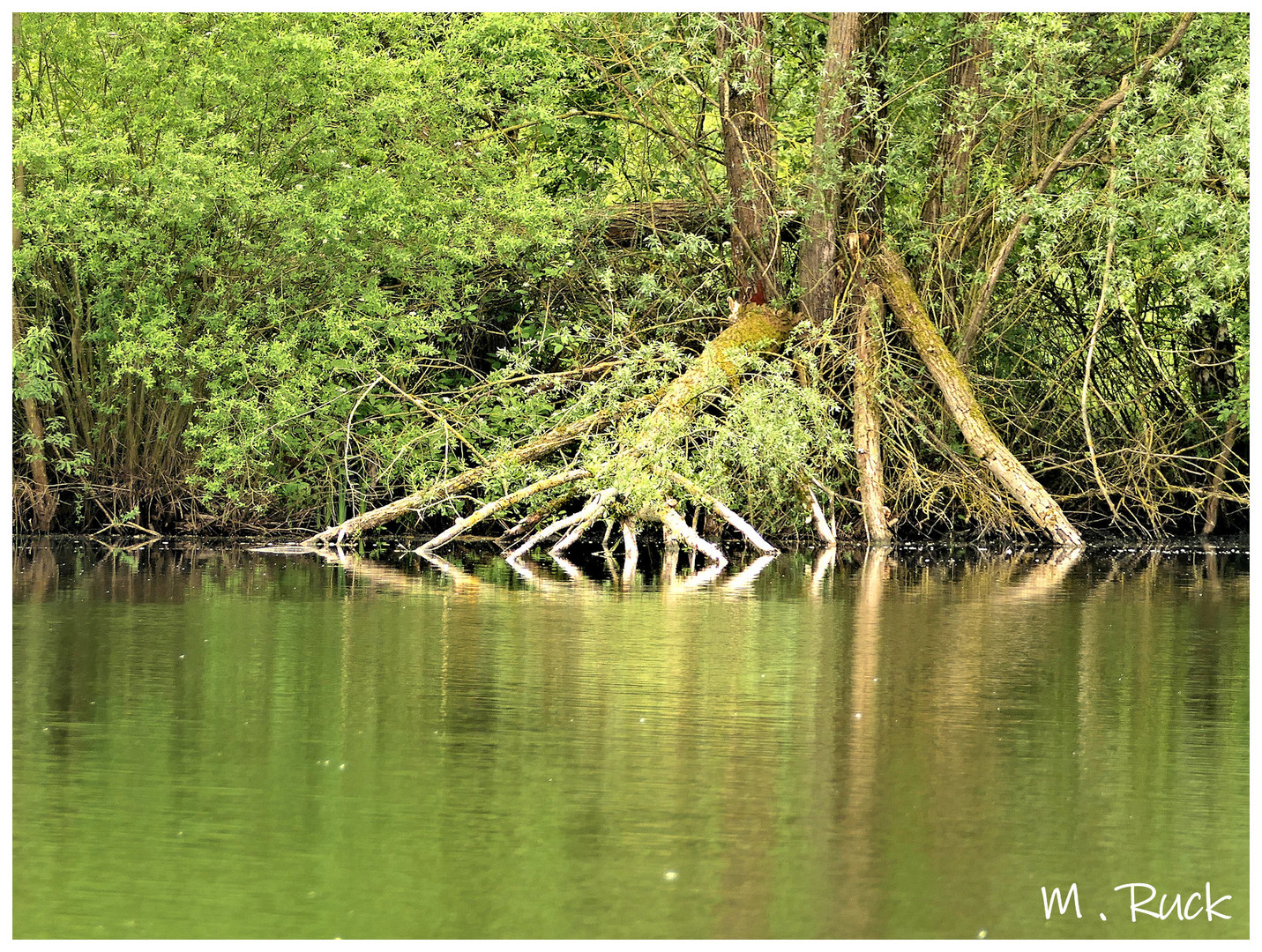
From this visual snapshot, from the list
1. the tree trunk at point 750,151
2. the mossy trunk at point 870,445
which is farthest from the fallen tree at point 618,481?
the tree trunk at point 750,151

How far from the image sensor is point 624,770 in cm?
793

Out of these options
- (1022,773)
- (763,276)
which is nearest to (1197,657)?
(1022,773)

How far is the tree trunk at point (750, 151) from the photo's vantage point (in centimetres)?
2241

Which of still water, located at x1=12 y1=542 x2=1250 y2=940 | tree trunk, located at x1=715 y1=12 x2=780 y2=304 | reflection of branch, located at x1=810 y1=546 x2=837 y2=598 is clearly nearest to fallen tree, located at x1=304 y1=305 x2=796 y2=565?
reflection of branch, located at x1=810 y1=546 x2=837 y2=598

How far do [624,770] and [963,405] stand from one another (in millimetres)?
15071

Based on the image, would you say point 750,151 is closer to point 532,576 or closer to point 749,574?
point 749,574

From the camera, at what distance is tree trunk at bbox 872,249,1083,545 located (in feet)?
71.4

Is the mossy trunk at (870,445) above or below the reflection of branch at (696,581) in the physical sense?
above

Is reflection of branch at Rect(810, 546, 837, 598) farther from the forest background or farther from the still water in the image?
the still water

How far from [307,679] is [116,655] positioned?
5.44 ft

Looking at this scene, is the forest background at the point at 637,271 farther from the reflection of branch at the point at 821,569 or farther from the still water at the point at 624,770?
the still water at the point at 624,770

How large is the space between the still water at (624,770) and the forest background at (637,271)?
23.5ft

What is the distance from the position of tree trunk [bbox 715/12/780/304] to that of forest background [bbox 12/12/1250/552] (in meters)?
0.06

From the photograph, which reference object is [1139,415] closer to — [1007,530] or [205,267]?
[1007,530]
